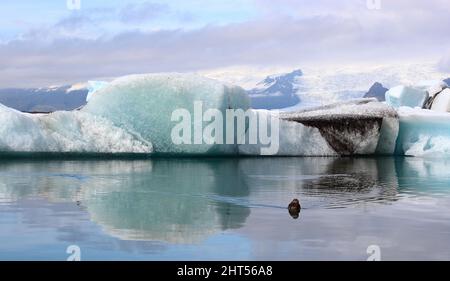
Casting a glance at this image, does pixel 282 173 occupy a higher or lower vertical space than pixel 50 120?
lower

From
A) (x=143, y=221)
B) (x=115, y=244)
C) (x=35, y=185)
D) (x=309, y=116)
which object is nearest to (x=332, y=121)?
(x=309, y=116)

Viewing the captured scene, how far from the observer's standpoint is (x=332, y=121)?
22047mm

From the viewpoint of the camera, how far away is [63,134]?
62.7 feet

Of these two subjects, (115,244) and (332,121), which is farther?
(332,121)

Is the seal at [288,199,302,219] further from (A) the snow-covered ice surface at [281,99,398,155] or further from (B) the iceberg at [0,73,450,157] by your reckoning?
(A) the snow-covered ice surface at [281,99,398,155]

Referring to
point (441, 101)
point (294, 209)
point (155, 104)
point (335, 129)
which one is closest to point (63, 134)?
point (155, 104)

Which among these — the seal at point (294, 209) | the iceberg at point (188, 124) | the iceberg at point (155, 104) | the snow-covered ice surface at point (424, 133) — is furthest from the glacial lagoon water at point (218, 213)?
the snow-covered ice surface at point (424, 133)

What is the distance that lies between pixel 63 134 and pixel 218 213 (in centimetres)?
1078
